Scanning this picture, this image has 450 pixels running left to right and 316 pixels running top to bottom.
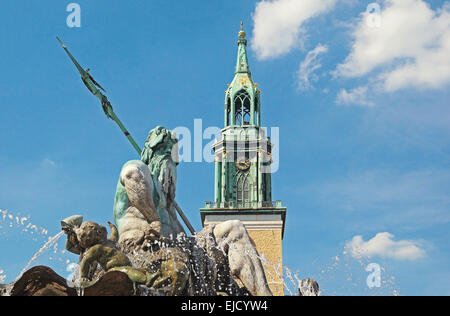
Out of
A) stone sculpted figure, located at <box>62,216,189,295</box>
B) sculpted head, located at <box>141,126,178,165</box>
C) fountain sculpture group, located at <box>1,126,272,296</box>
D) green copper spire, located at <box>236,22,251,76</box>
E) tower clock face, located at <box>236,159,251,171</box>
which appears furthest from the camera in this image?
green copper spire, located at <box>236,22,251,76</box>

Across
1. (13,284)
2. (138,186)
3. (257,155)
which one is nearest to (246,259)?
(138,186)

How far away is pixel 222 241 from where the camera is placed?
1070 cm

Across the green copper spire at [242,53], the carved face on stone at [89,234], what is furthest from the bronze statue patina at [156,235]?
the green copper spire at [242,53]

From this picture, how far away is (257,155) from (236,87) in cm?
560

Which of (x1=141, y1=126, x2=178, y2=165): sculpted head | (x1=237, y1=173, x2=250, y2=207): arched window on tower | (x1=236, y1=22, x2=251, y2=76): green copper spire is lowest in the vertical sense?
(x1=141, y1=126, x2=178, y2=165): sculpted head

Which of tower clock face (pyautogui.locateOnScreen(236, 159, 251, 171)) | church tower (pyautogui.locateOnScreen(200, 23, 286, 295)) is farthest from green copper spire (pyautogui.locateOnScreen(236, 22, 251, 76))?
tower clock face (pyautogui.locateOnScreen(236, 159, 251, 171))

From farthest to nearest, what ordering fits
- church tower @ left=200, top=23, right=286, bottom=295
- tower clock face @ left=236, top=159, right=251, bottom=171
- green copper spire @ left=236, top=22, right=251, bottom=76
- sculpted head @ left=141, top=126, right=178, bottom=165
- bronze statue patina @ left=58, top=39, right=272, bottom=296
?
green copper spire @ left=236, top=22, right=251, bottom=76, tower clock face @ left=236, top=159, right=251, bottom=171, church tower @ left=200, top=23, right=286, bottom=295, sculpted head @ left=141, top=126, right=178, bottom=165, bronze statue patina @ left=58, top=39, right=272, bottom=296

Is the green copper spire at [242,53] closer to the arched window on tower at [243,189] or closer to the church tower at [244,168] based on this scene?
the church tower at [244,168]

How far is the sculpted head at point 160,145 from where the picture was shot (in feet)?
35.7

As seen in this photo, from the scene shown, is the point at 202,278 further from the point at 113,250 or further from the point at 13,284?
the point at 13,284

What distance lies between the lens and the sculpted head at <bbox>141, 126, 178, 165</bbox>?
1087 cm

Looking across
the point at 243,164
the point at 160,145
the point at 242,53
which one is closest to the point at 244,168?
the point at 243,164

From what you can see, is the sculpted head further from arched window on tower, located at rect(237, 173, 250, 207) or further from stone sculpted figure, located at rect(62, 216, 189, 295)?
arched window on tower, located at rect(237, 173, 250, 207)

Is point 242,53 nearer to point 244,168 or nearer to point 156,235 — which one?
point 244,168
